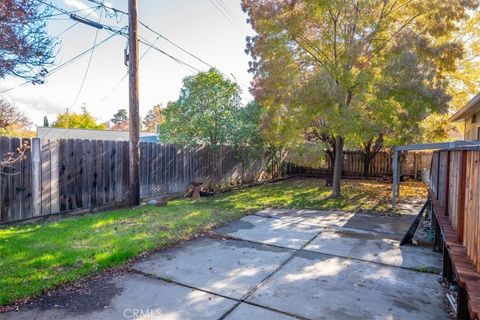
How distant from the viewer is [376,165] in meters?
16.2

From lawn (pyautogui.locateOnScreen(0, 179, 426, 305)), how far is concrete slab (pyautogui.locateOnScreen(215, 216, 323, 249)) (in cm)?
42

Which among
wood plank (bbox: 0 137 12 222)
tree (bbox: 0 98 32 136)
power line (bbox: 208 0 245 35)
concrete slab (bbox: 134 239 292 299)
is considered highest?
power line (bbox: 208 0 245 35)

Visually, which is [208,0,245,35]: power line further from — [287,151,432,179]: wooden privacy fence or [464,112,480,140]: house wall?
[464,112,480,140]: house wall

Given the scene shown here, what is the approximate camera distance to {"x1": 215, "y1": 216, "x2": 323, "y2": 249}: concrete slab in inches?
203

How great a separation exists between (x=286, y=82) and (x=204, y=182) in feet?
14.2

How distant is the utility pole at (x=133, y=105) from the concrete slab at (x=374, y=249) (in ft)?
15.0

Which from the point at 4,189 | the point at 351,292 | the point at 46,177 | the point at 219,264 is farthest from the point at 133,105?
the point at 351,292

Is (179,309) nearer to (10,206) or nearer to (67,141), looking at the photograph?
(10,206)

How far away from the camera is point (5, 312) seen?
2740 millimetres

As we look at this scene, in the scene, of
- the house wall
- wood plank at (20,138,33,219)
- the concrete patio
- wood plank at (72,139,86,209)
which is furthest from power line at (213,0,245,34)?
the concrete patio

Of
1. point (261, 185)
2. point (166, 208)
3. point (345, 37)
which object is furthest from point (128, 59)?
point (261, 185)

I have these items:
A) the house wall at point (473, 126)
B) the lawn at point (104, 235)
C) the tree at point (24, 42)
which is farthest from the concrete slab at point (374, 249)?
the house wall at point (473, 126)

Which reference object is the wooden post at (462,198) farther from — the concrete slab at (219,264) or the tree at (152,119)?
the tree at (152,119)

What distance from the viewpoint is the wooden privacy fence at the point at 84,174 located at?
563 cm
